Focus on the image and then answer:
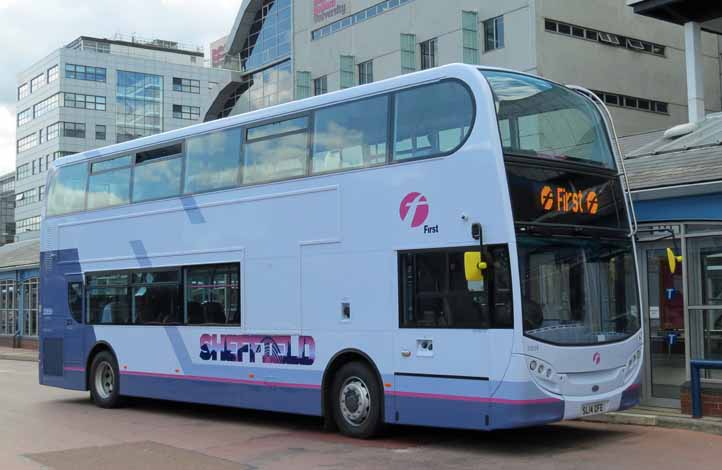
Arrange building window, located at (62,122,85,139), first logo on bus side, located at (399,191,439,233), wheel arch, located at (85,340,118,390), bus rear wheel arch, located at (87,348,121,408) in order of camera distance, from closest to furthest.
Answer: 1. first logo on bus side, located at (399,191,439,233)
2. bus rear wheel arch, located at (87,348,121,408)
3. wheel arch, located at (85,340,118,390)
4. building window, located at (62,122,85,139)

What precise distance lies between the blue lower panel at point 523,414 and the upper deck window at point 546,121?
111 inches

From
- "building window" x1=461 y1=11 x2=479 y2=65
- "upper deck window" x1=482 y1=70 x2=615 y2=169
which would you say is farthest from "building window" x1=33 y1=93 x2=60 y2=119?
"upper deck window" x1=482 y1=70 x2=615 y2=169

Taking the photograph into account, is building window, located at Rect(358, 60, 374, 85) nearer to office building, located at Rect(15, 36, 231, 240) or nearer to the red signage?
the red signage

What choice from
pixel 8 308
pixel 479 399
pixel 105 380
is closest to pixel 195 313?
pixel 105 380

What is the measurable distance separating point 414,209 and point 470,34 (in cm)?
3075

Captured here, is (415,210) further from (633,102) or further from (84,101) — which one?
(84,101)

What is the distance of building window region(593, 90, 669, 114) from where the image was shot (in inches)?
1615

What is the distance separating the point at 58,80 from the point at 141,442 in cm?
8673

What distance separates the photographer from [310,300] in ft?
40.3

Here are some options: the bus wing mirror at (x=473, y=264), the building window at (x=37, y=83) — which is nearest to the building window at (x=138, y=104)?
the building window at (x=37, y=83)

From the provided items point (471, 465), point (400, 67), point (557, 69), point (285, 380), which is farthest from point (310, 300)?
point (400, 67)

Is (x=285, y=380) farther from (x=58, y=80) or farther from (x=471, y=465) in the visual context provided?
(x=58, y=80)

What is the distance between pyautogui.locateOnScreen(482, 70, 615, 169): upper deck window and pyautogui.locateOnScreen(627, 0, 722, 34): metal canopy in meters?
13.4

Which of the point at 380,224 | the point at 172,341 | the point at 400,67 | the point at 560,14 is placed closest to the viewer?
the point at 380,224
